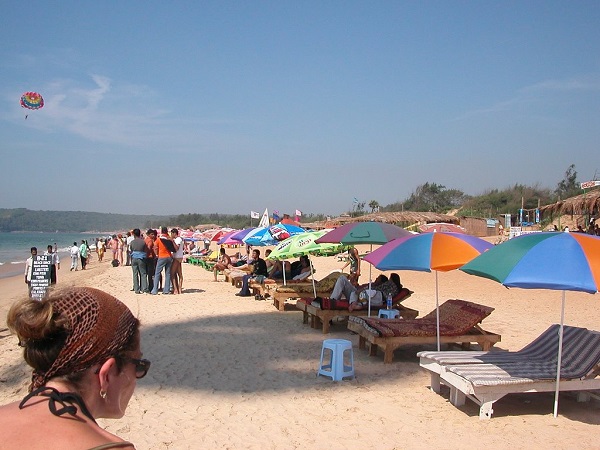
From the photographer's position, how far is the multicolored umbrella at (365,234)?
9.16 m

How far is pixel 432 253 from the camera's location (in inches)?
263

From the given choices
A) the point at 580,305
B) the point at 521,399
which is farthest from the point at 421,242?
the point at 580,305

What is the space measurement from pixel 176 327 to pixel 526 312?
23.7 feet

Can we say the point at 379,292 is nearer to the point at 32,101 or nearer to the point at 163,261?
the point at 163,261

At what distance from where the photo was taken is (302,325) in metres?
9.92

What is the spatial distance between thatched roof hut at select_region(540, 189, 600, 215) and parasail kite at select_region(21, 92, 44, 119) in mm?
20938

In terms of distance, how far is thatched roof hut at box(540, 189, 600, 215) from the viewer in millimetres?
21203

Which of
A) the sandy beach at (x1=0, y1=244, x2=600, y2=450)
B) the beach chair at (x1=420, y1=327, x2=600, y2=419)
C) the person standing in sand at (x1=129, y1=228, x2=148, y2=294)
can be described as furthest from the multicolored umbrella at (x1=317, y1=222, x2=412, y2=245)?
the person standing in sand at (x1=129, y1=228, x2=148, y2=294)

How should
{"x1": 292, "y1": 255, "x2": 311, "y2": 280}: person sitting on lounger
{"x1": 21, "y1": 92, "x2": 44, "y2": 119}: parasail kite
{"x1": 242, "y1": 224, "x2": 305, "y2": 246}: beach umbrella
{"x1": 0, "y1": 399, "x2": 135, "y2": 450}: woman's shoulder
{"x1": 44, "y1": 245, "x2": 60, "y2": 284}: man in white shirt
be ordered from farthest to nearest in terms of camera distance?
{"x1": 21, "y1": 92, "x2": 44, "y2": 119}: parasail kite < {"x1": 242, "y1": 224, "x2": 305, "y2": 246}: beach umbrella < {"x1": 292, "y1": 255, "x2": 311, "y2": 280}: person sitting on lounger < {"x1": 44, "y1": 245, "x2": 60, "y2": 284}: man in white shirt < {"x1": 0, "y1": 399, "x2": 135, "y2": 450}: woman's shoulder

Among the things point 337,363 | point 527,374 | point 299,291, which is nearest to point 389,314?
point 337,363

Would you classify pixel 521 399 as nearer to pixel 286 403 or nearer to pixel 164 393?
pixel 286 403

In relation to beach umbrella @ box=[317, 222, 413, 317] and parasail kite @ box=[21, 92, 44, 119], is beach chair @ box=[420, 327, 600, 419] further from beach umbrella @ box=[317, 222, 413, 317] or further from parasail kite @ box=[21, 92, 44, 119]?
parasail kite @ box=[21, 92, 44, 119]

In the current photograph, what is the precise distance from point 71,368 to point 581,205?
24.0m

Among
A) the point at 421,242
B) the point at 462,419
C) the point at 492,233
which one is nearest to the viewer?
the point at 462,419
